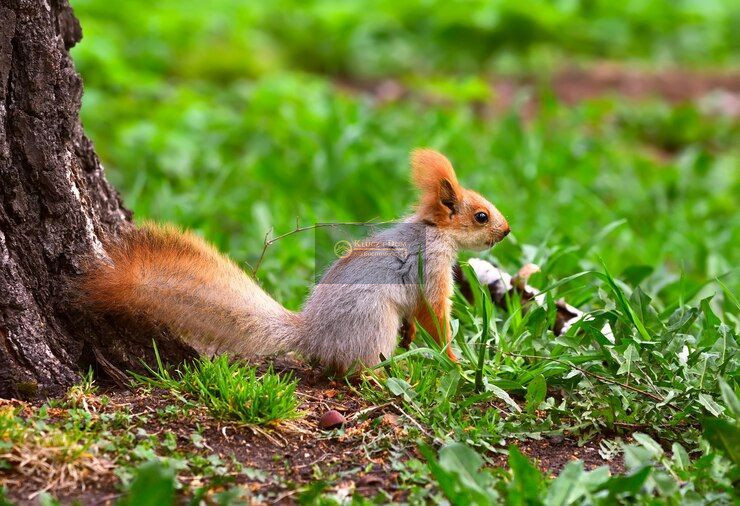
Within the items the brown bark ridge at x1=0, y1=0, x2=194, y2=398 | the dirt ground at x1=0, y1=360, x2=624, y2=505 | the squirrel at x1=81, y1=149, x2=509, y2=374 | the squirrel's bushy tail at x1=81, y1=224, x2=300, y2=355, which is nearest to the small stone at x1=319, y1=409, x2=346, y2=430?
the dirt ground at x1=0, y1=360, x2=624, y2=505

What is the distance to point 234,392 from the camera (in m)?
2.84

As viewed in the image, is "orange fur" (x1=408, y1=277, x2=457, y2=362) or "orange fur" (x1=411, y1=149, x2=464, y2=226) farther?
"orange fur" (x1=411, y1=149, x2=464, y2=226)

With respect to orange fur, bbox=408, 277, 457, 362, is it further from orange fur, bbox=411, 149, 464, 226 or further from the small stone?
the small stone

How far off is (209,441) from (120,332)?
595 millimetres

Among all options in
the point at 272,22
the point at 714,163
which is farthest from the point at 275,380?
the point at 272,22

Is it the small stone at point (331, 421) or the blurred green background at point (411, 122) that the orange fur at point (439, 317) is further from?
the blurred green background at point (411, 122)

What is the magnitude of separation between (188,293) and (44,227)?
502 mm

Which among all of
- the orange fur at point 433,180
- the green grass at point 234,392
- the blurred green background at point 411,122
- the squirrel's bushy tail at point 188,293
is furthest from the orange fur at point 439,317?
the blurred green background at point 411,122

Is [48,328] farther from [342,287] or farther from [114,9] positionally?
[114,9]

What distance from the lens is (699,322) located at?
376cm

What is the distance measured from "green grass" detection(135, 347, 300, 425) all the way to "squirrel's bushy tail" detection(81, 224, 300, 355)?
17 cm

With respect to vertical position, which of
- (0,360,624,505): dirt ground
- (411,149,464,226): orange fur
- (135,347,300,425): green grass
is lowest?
(0,360,624,505): dirt ground

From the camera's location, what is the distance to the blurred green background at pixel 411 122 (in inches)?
207

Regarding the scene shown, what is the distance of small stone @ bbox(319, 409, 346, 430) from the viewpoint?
289cm
